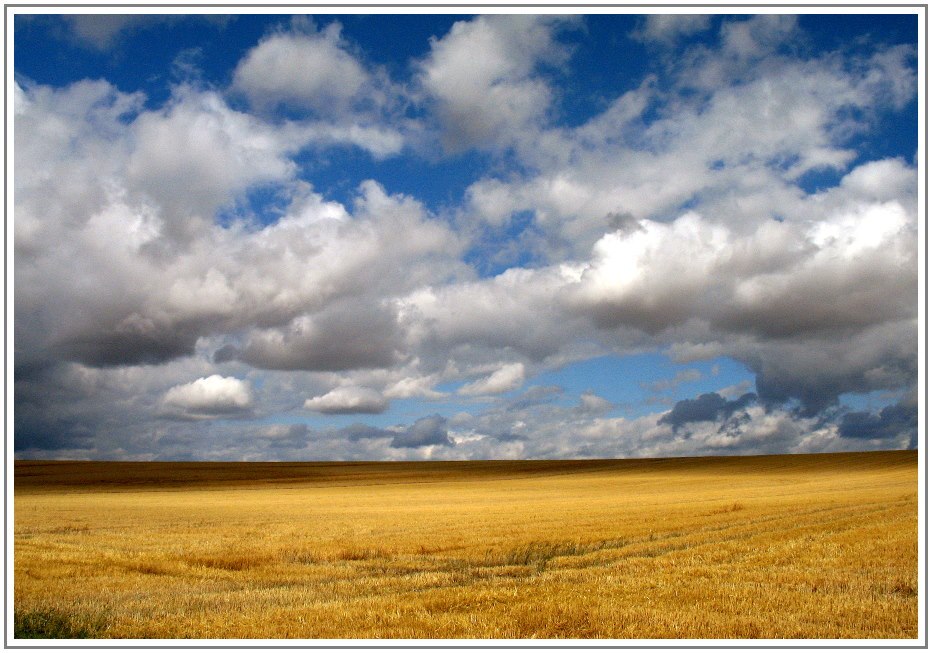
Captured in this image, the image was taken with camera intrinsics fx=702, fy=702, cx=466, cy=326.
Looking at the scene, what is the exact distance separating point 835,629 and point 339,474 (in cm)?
12193

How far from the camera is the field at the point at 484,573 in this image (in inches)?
572

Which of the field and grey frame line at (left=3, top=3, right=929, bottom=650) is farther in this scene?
the field

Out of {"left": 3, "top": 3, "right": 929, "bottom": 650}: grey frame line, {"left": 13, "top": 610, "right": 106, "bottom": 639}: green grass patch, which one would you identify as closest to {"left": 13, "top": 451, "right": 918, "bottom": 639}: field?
{"left": 13, "top": 610, "right": 106, "bottom": 639}: green grass patch

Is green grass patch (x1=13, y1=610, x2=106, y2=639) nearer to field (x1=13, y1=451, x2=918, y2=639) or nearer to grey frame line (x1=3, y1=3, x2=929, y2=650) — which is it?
field (x1=13, y1=451, x2=918, y2=639)

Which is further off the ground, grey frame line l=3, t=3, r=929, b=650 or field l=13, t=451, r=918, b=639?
grey frame line l=3, t=3, r=929, b=650

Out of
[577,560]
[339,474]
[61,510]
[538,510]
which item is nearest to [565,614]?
[577,560]

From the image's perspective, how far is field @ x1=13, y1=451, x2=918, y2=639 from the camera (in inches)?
572

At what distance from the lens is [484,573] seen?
21781mm
